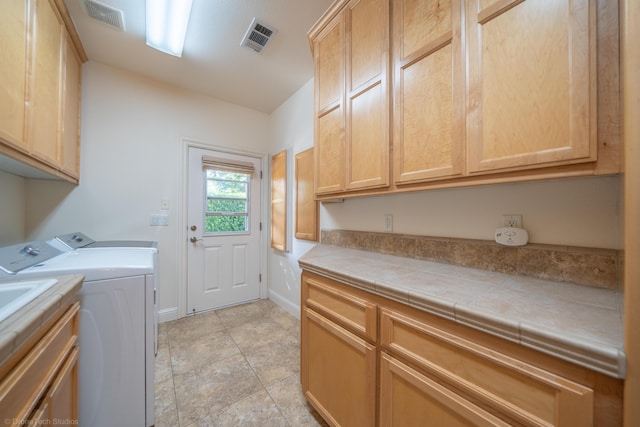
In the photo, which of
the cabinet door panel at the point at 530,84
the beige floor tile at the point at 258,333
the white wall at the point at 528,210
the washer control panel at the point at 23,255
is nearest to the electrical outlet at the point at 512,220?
the white wall at the point at 528,210

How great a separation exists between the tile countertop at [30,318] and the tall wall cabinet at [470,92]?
4.41ft

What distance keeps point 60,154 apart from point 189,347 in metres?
1.79

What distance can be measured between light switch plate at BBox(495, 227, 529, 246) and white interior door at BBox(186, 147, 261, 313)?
2644 millimetres

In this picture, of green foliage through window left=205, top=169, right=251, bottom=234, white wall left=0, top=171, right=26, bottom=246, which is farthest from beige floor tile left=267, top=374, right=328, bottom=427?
white wall left=0, top=171, right=26, bottom=246

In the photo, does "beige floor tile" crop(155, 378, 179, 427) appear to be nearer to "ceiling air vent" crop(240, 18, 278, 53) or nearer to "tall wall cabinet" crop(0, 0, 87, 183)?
"tall wall cabinet" crop(0, 0, 87, 183)

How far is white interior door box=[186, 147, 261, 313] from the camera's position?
8.61ft

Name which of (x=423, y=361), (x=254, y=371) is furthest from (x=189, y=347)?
(x=423, y=361)

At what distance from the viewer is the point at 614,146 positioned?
0.64 meters

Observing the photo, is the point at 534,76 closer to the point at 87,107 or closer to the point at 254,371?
the point at 254,371

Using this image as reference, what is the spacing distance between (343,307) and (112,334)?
1.19 metres

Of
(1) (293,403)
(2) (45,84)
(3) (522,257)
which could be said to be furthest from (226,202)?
(3) (522,257)

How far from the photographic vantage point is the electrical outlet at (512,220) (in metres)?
1.02

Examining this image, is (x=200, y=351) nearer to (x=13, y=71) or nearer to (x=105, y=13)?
(x=13, y=71)

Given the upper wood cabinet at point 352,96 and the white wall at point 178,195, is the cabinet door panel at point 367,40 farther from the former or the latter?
the white wall at point 178,195
